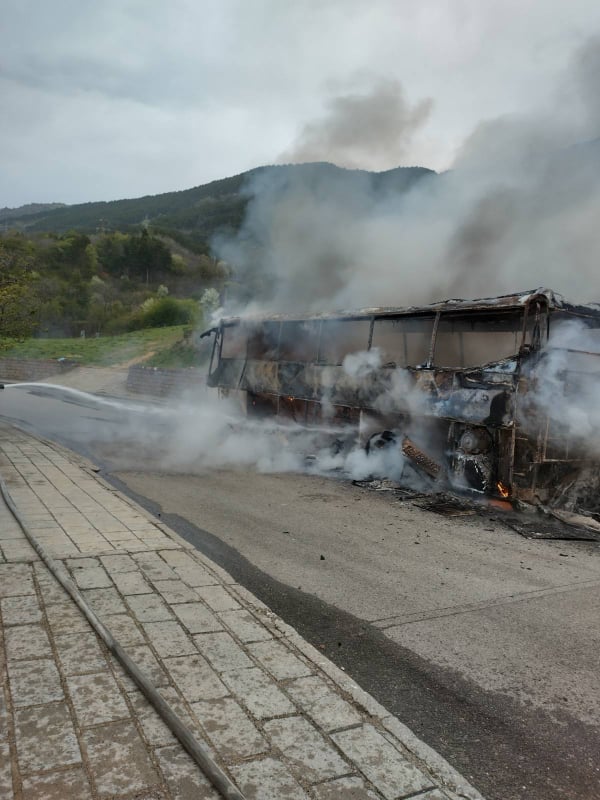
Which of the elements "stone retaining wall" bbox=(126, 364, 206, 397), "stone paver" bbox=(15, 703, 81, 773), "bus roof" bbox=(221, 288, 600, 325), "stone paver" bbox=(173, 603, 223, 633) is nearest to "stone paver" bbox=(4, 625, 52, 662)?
"stone paver" bbox=(15, 703, 81, 773)

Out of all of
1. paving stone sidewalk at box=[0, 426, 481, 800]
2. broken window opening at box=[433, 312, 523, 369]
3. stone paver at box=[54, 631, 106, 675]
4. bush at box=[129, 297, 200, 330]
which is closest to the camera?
paving stone sidewalk at box=[0, 426, 481, 800]

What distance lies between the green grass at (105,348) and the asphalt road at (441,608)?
91.0 feet

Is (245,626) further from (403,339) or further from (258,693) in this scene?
(403,339)

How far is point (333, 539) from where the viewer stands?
18.8ft

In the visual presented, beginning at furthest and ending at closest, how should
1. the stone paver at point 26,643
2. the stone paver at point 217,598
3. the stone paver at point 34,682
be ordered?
the stone paver at point 217,598, the stone paver at point 26,643, the stone paver at point 34,682

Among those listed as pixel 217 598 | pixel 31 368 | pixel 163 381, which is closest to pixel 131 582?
pixel 217 598

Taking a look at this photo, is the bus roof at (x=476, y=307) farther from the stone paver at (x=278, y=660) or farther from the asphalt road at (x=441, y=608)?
the stone paver at (x=278, y=660)

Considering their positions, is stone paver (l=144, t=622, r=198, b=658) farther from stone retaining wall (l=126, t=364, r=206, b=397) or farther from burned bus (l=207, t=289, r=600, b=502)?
stone retaining wall (l=126, t=364, r=206, b=397)

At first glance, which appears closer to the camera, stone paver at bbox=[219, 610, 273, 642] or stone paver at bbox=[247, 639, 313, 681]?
stone paver at bbox=[247, 639, 313, 681]

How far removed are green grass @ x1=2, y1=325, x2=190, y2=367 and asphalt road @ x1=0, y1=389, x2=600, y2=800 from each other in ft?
91.0

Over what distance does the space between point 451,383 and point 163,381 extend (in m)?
18.8

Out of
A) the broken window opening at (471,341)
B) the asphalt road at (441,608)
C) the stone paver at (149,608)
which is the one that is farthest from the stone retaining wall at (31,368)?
the stone paver at (149,608)

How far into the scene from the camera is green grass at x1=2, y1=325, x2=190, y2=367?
114 feet

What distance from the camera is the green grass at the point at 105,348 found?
34719 millimetres
